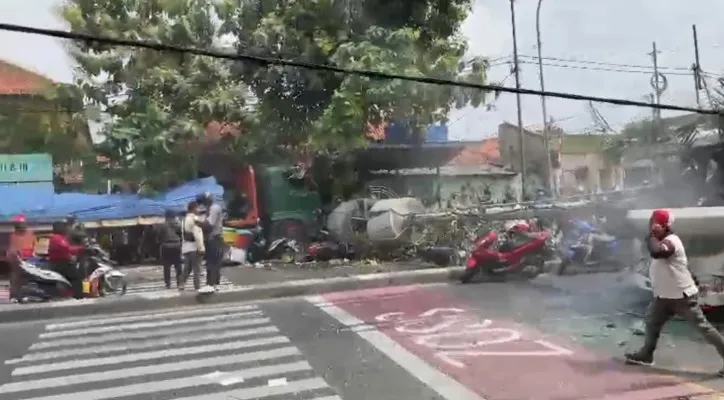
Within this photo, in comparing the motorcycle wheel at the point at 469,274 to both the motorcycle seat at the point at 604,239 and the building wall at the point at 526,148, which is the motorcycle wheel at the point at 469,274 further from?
the building wall at the point at 526,148

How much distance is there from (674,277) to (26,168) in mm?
15386

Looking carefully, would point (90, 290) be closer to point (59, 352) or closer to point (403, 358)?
point (59, 352)

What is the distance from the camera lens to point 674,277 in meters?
6.06

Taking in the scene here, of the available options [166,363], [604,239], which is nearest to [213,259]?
[166,363]

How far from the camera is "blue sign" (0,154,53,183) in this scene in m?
16.7

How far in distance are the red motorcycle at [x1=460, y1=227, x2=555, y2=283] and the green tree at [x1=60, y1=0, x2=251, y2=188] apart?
774cm

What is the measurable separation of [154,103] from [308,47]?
13.1 ft

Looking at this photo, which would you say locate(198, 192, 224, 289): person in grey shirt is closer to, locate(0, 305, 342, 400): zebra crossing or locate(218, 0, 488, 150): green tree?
locate(0, 305, 342, 400): zebra crossing

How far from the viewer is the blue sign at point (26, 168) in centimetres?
1672

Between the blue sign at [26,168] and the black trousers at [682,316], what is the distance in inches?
586

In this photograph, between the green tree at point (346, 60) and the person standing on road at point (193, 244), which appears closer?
the person standing on road at point (193, 244)

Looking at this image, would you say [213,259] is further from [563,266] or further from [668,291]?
[668,291]

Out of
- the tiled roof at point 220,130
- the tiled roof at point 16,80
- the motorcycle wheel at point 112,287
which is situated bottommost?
the motorcycle wheel at point 112,287

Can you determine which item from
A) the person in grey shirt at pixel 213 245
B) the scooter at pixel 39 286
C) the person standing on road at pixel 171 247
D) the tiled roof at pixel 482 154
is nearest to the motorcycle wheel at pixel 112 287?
the scooter at pixel 39 286
